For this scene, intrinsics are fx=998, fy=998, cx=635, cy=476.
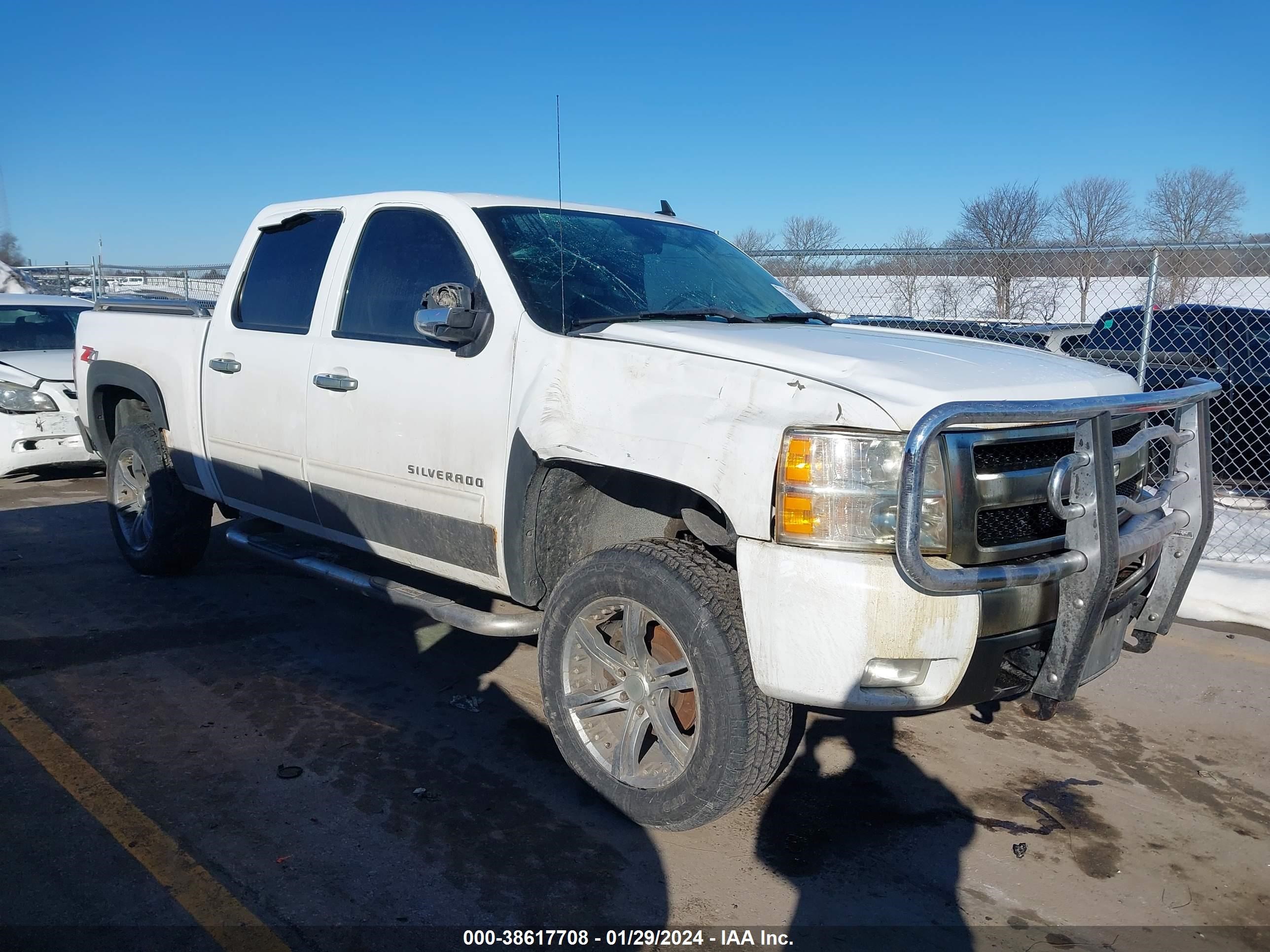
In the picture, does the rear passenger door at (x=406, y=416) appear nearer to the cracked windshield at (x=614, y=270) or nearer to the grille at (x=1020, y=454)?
the cracked windshield at (x=614, y=270)

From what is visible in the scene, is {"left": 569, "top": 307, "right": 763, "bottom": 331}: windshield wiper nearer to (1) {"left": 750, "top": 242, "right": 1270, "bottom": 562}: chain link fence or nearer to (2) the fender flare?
(2) the fender flare

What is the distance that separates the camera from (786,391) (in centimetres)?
279

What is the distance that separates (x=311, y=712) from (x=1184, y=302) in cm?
859

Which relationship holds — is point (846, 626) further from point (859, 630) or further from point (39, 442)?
point (39, 442)

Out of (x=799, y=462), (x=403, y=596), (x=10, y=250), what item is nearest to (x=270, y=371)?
(x=403, y=596)

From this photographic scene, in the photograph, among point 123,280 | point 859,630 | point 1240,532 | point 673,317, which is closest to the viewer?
point 859,630

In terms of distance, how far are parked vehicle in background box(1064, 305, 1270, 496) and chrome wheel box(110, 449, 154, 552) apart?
6.85 meters

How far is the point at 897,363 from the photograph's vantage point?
298 centimetres

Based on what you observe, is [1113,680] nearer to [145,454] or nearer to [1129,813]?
[1129,813]

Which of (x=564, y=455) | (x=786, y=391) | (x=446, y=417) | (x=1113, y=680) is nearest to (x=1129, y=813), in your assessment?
(x=1113, y=680)

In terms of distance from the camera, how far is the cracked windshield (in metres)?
3.74

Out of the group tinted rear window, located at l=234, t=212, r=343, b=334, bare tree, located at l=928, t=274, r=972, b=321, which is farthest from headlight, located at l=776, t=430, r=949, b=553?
bare tree, located at l=928, t=274, r=972, b=321

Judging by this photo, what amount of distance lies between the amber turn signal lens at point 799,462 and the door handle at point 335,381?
6.94ft

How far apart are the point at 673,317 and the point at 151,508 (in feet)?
11.4
